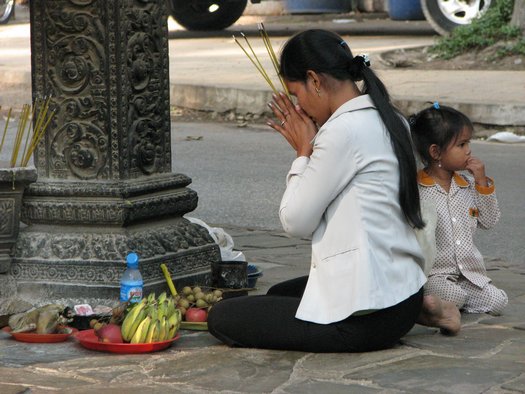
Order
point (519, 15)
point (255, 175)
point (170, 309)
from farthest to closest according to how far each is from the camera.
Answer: point (519, 15), point (255, 175), point (170, 309)

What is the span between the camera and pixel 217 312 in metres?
4.21

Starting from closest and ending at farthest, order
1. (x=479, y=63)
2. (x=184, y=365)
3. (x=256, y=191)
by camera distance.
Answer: (x=184, y=365)
(x=256, y=191)
(x=479, y=63)

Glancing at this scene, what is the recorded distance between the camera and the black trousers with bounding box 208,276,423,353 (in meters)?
4.05

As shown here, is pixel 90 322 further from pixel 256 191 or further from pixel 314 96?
pixel 256 191

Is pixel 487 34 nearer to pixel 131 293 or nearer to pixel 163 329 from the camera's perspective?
pixel 131 293

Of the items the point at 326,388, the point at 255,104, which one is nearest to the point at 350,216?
the point at 326,388

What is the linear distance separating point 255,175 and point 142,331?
4.52 meters

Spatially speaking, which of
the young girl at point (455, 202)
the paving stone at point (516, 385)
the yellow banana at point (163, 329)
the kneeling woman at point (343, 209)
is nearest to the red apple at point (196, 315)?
the yellow banana at point (163, 329)

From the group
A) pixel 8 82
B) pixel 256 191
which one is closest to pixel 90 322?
pixel 256 191

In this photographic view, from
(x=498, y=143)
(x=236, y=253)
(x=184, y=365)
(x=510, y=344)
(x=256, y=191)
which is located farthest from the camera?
(x=498, y=143)

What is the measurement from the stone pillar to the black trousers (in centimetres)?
64

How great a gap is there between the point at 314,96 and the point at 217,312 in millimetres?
829

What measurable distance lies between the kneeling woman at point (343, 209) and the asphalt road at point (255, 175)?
199cm

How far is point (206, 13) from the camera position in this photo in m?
17.6
